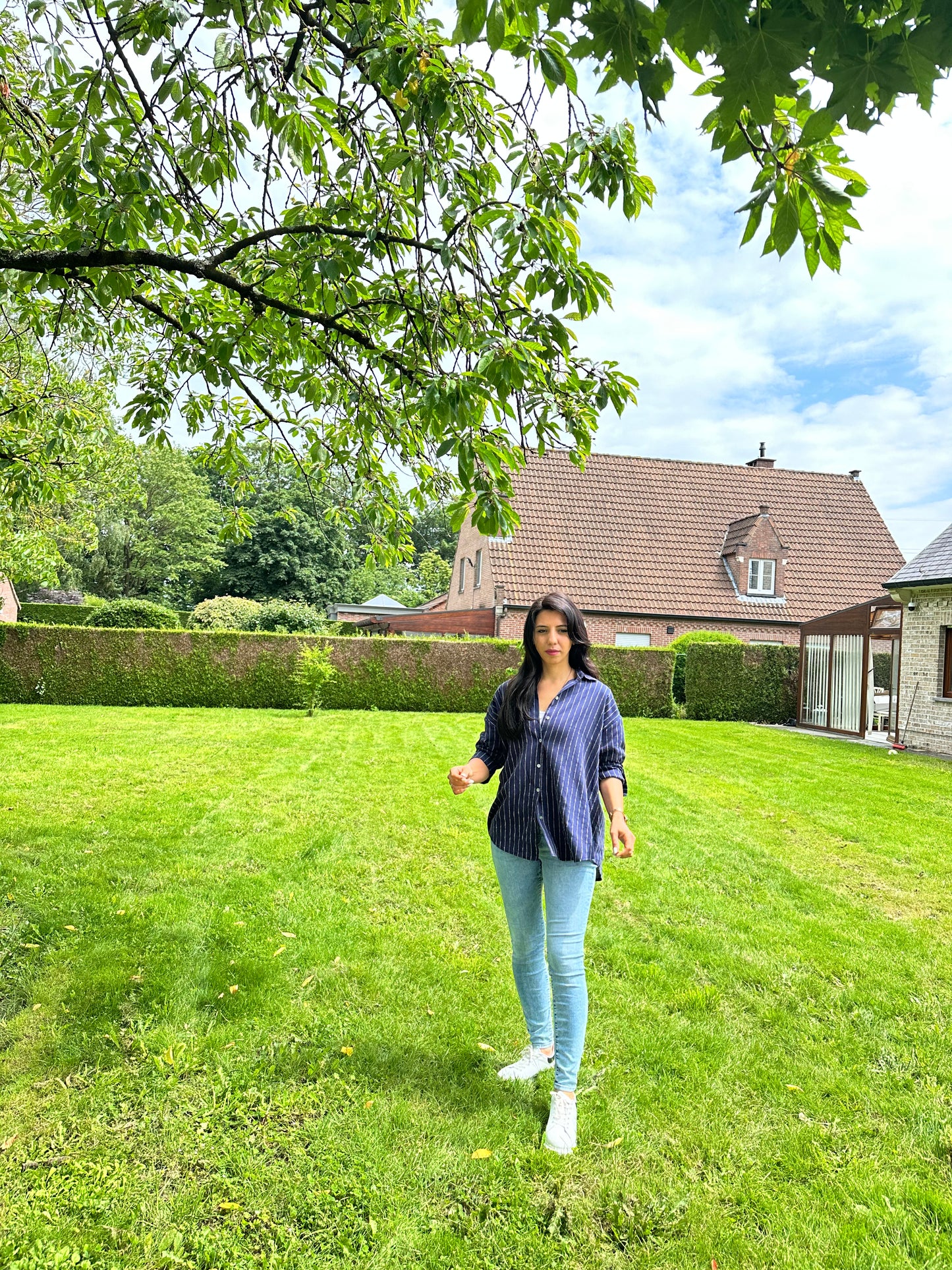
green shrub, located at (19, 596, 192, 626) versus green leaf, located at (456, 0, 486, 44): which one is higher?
green leaf, located at (456, 0, 486, 44)

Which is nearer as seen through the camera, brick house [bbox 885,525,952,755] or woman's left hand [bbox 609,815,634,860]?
woman's left hand [bbox 609,815,634,860]

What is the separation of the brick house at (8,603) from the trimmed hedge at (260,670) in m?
13.1

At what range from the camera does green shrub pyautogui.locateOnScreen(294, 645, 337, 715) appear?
14648 mm

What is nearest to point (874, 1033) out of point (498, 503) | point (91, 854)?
point (498, 503)

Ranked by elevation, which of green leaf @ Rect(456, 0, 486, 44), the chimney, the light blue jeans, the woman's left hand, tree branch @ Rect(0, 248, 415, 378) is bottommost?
the light blue jeans

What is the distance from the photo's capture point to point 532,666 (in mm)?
3057

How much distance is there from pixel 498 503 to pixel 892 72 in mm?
2060

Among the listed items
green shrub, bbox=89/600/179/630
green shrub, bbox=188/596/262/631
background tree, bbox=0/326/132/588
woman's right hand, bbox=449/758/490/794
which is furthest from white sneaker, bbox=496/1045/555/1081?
green shrub, bbox=188/596/262/631

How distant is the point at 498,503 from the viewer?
341cm

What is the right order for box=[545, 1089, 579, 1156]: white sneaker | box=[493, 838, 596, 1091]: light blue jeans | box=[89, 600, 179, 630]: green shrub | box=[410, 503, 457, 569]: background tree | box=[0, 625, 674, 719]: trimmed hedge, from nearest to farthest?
box=[545, 1089, 579, 1156]: white sneaker → box=[493, 838, 596, 1091]: light blue jeans → box=[0, 625, 674, 719]: trimmed hedge → box=[89, 600, 179, 630]: green shrub → box=[410, 503, 457, 569]: background tree

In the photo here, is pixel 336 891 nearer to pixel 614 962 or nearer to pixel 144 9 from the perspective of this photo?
pixel 614 962

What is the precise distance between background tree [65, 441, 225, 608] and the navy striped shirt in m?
38.9

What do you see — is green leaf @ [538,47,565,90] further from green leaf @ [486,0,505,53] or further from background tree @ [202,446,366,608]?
background tree @ [202,446,366,608]

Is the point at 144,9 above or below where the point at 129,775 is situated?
above
